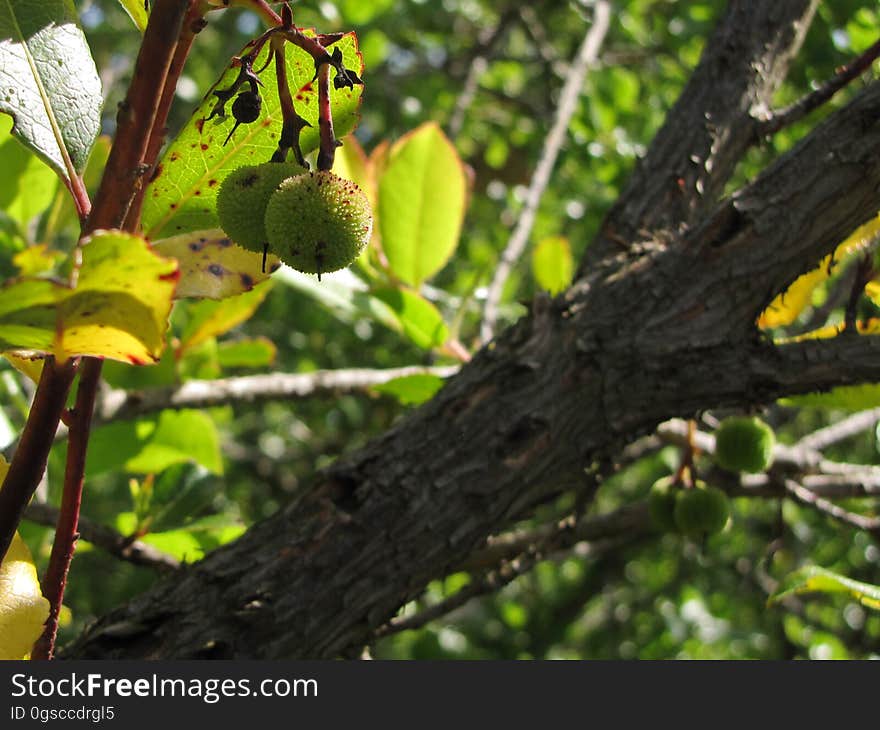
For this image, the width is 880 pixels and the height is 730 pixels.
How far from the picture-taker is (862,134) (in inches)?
46.1

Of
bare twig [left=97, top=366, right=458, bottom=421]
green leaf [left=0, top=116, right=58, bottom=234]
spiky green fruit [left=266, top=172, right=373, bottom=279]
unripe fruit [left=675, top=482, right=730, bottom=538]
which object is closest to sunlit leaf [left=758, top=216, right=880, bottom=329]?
unripe fruit [left=675, top=482, right=730, bottom=538]

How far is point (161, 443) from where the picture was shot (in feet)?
5.62

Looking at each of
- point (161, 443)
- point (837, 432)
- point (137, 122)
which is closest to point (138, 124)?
point (137, 122)

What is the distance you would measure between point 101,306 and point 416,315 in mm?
995

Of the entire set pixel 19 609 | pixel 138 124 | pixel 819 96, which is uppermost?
pixel 819 96

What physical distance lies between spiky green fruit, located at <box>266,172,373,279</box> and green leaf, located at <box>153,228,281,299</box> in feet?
0.12

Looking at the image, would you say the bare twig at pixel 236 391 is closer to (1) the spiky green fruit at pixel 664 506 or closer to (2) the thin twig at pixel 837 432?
(1) the spiky green fruit at pixel 664 506

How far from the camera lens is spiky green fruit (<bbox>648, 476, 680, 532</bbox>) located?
1.71 meters

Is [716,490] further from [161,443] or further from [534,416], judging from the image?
[161,443]

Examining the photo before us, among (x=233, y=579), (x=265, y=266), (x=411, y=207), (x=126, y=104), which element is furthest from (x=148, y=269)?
(x=411, y=207)

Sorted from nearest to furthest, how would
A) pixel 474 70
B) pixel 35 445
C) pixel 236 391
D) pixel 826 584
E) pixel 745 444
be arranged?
pixel 35 445
pixel 826 584
pixel 745 444
pixel 236 391
pixel 474 70

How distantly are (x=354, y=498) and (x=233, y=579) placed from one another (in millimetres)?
181

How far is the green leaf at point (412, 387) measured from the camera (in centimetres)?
159

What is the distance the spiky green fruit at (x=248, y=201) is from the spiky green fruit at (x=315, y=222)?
0.01 metres
